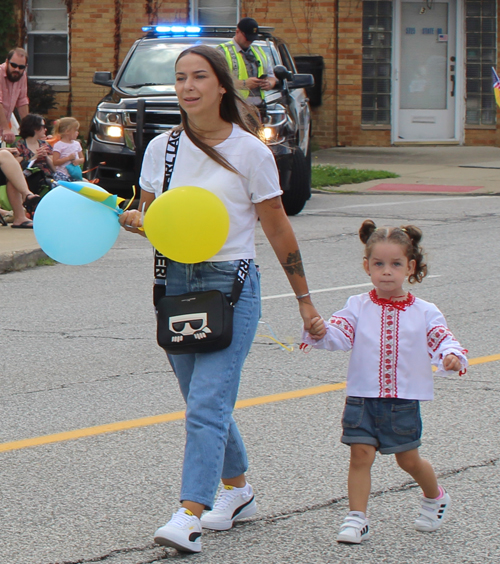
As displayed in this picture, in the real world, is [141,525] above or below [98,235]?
below

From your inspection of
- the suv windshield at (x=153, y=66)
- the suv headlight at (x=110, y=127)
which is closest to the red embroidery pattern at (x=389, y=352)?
the suv headlight at (x=110, y=127)

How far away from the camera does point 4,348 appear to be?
21.2ft

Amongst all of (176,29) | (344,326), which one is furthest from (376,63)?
(344,326)

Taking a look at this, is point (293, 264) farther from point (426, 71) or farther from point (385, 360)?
point (426, 71)

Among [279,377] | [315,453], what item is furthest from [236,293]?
[279,377]

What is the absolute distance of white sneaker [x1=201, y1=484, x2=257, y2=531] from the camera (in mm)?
3695

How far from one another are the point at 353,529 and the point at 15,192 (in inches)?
333

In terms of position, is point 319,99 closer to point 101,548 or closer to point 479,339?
point 479,339

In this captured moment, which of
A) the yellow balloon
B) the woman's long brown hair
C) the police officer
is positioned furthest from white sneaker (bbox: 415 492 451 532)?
the police officer

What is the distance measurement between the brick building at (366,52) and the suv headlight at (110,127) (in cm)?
992

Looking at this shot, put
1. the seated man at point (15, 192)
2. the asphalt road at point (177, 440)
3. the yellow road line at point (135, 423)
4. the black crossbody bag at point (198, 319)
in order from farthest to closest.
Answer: the seated man at point (15, 192)
the yellow road line at point (135, 423)
the asphalt road at point (177, 440)
the black crossbody bag at point (198, 319)

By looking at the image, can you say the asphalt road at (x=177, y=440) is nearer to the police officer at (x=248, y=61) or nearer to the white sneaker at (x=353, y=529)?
the white sneaker at (x=353, y=529)

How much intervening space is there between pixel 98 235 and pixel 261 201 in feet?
1.94

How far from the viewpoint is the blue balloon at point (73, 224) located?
353 centimetres
